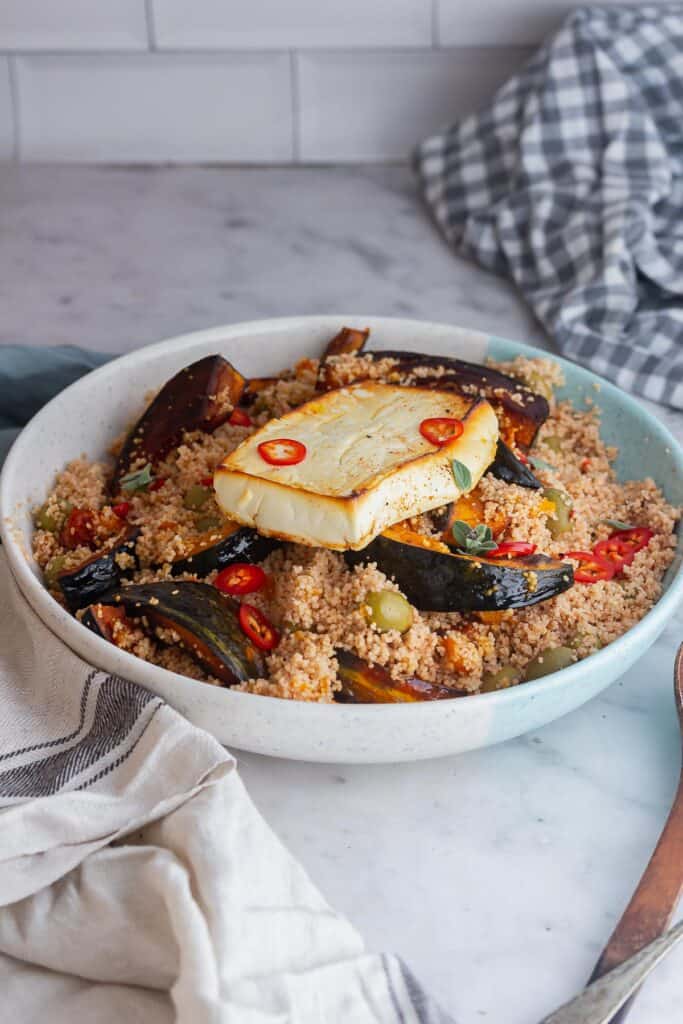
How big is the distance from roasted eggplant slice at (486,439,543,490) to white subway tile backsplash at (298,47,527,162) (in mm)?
1925

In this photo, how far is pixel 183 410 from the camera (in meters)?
1.91

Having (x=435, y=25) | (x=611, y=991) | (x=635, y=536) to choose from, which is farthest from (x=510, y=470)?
(x=435, y=25)

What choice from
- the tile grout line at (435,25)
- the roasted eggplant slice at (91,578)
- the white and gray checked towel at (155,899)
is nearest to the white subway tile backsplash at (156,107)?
the tile grout line at (435,25)

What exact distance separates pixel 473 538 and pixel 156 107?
2.29 m

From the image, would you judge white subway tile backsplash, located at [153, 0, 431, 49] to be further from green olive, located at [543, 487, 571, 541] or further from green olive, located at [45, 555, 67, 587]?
green olive, located at [45, 555, 67, 587]

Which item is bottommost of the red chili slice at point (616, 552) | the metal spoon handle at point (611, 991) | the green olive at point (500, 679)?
the metal spoon handle at point (611, 991)

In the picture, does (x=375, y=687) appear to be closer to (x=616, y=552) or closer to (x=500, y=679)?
(x=500, y=679)

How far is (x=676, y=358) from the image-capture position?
8.16 feet

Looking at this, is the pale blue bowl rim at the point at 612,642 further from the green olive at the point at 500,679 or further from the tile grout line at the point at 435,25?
the tile grout line at the point at 435,25

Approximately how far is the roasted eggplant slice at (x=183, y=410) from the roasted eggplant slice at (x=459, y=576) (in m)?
0.44

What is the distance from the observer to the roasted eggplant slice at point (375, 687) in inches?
58.6

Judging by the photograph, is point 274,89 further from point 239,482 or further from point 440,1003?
point 440,1003

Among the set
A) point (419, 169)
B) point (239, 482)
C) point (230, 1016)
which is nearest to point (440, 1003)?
point (230, 1016)

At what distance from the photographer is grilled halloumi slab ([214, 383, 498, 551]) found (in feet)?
5.12
